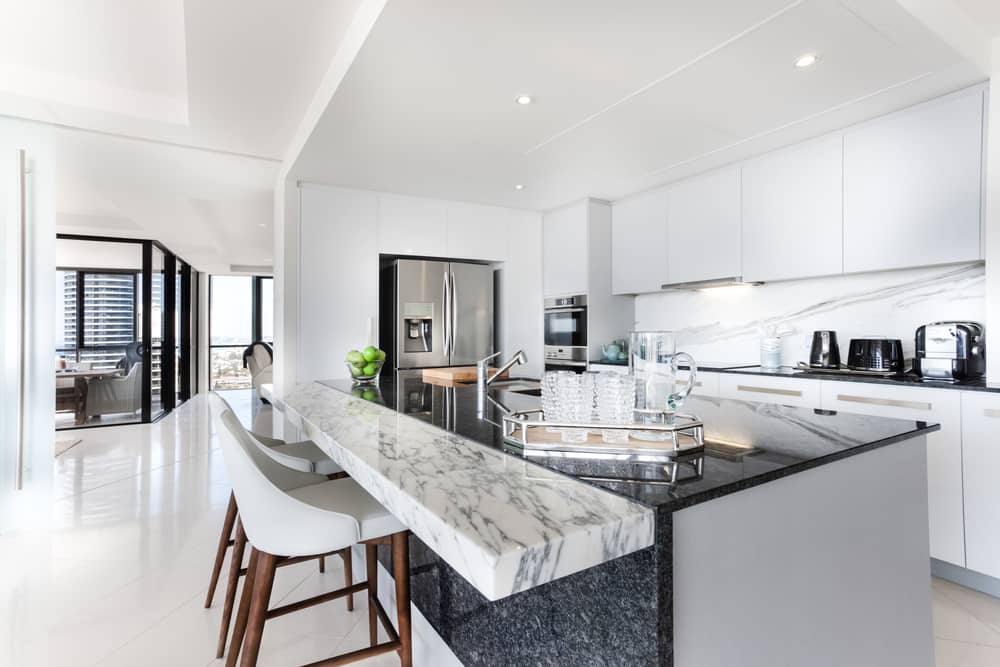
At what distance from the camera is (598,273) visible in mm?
4258

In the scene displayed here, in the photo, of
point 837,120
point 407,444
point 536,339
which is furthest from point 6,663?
point 837,120

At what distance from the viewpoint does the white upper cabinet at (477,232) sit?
432 cm

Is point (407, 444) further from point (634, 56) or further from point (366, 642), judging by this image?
point (634, 56)

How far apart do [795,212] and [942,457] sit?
152 cm

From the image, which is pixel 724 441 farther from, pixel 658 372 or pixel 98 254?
pixel 98 254

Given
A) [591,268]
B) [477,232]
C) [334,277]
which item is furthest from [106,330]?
[591,268]

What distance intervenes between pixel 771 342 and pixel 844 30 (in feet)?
6.34

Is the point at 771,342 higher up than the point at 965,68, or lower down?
lower down

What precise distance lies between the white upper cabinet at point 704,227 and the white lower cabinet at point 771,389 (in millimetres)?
759

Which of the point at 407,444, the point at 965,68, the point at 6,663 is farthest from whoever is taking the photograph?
the point at 965,68

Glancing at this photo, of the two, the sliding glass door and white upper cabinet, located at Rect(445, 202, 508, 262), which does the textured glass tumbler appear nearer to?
white upper cabinet, located at Rect(445, 202, 508, 262)

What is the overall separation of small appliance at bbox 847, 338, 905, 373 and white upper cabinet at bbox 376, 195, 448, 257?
303cm

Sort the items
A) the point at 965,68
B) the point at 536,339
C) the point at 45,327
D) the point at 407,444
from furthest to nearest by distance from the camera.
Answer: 1. the point at 536,339
2. the point at 45,327
3. the point at 965,68
4. the point at 407,444

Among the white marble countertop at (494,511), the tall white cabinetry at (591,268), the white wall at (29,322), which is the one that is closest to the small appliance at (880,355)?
the tall white cabinetry at (591,268)
